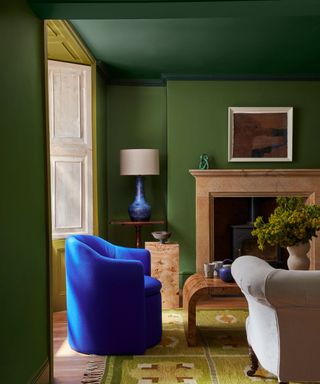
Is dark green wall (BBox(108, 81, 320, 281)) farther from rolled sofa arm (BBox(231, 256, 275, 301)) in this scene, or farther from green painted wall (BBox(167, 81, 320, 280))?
rolled sofa arm (BBox(231, 256, 275, 301))

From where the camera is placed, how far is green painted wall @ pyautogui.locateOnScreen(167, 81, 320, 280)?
5883 mm

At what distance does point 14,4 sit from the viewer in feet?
8.13

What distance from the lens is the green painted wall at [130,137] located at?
19.9 feet

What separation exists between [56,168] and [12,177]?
246cm

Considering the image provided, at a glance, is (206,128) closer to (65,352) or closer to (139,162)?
(139,162)

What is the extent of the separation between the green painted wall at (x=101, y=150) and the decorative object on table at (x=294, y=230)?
2611 mm

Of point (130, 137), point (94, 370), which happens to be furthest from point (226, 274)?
point (130, 137)

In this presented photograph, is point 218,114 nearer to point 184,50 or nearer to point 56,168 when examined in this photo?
point 184,50

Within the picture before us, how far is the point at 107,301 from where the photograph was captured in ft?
12.1

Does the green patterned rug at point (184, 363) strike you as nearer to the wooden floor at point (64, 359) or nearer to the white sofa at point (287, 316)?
the wooden floor at point (64, 359)

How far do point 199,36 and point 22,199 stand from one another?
252 centimetres

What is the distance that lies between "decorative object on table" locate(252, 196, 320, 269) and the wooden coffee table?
63 centimetres

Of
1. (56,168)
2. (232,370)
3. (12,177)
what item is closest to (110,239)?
(56,168)

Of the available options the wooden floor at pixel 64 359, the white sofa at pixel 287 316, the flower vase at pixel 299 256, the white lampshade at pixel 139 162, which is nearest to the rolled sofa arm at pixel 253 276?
the white sofa at pixel 287 316
